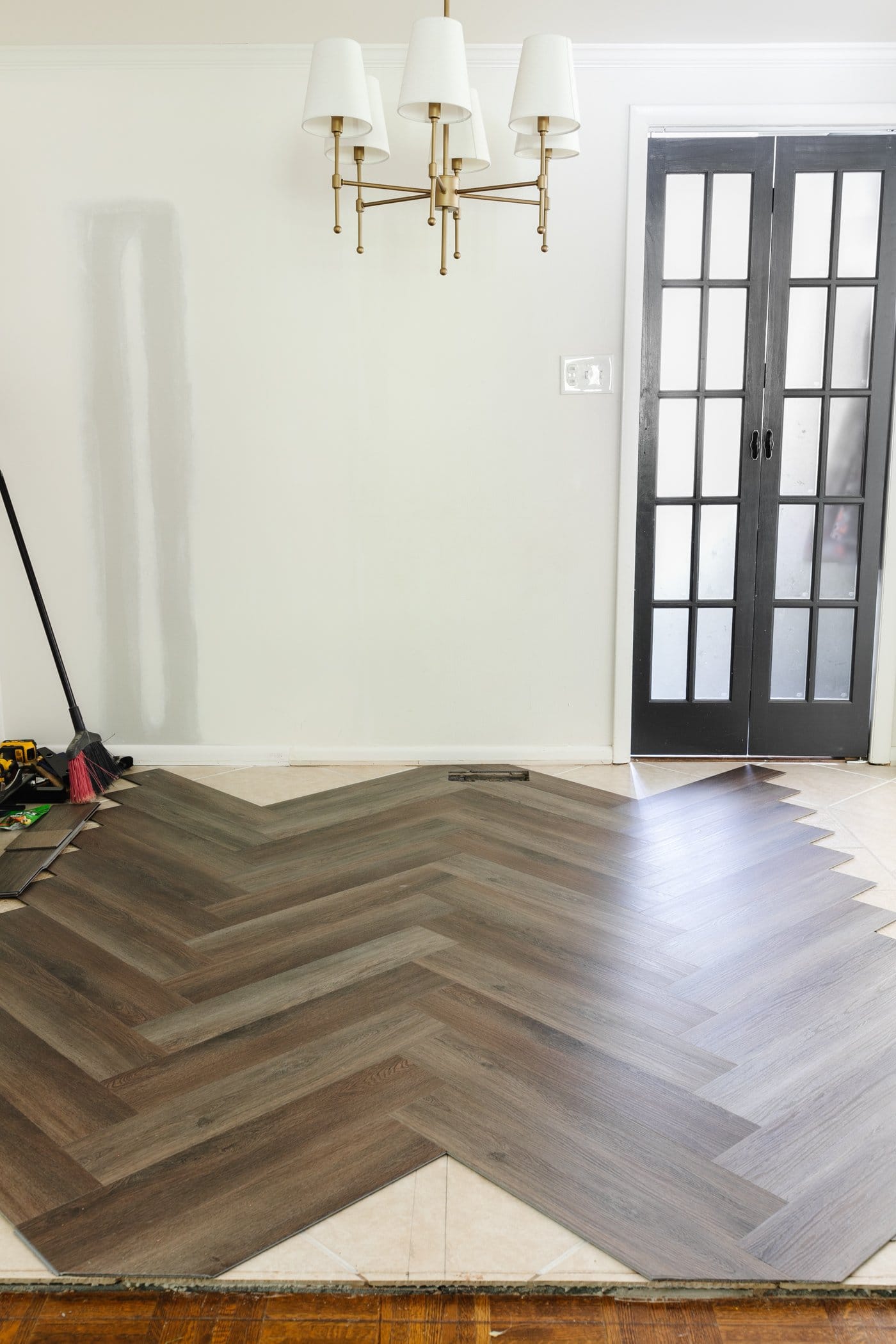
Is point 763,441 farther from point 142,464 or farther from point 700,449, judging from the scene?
point 142,464

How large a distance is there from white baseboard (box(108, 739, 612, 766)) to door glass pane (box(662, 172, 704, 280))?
1.80m

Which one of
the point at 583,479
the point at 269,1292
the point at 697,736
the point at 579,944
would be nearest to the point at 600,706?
the point at 697,736

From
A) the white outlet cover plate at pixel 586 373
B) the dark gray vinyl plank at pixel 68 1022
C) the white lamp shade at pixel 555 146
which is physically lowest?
the dark gray vinyl plank at pixel 68 1022

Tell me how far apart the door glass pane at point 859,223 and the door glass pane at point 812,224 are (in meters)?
0.05

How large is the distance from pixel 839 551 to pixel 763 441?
52cm

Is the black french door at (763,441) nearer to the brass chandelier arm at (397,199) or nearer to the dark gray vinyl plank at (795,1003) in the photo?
the brass chandelier arm at (397,199)

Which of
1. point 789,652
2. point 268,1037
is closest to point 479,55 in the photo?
point 789,652

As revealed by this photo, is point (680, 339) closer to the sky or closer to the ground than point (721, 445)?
closer to the sky

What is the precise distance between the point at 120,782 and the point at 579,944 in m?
2.01

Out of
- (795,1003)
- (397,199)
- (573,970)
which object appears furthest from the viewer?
(397,199)

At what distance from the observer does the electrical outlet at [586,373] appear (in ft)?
12.4

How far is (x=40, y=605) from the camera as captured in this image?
12.1 ft

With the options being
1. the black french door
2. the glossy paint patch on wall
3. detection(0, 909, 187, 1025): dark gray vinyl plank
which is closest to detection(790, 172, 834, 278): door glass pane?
the black french door

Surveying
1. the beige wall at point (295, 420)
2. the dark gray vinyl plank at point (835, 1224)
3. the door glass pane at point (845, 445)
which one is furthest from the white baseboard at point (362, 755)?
the dark gray vinyl plank at point (835, 1224)
